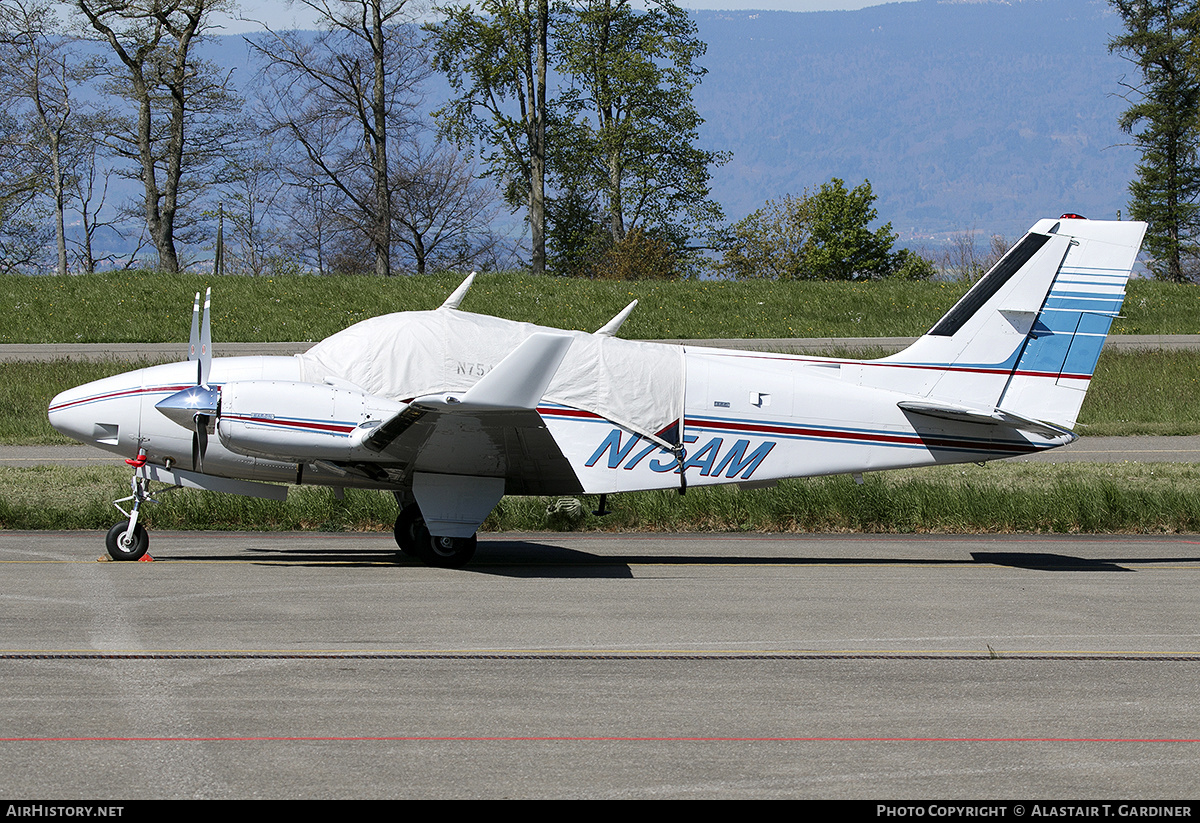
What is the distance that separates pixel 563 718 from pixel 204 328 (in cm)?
633

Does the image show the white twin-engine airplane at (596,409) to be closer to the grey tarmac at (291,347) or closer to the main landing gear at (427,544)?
the main landing gear at (427,544)

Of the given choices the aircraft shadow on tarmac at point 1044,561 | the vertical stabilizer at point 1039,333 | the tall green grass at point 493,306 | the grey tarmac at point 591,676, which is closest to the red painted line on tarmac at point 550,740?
the grey tarmac at point 591,676

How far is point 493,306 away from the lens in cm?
3553

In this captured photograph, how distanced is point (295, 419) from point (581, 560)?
10.8 ft

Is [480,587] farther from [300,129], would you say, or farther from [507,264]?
[507,264]

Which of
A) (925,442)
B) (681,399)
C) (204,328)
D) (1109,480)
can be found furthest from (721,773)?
(1109,480)

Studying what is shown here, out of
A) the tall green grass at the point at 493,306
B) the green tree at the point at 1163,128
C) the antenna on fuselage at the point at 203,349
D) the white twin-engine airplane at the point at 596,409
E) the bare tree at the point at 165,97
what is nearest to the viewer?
the white twin-engine airplane at the point at 596,409

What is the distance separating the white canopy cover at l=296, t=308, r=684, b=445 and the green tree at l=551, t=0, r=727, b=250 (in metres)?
45.2

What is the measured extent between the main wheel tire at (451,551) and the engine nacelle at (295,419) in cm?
118

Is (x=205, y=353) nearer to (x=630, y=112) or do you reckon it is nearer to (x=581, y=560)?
(x=581, y=560)

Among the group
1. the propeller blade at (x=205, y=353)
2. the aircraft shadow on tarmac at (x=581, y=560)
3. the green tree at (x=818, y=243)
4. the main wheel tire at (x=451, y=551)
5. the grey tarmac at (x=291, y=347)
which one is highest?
the green tree at (x=818, y=243)

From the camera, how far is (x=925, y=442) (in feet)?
37.0

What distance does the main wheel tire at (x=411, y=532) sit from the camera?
11.0 metres

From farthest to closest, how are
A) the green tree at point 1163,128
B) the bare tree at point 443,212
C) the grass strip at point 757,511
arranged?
the bare tree at point 443,212 → the green tree at point 1163,128 → the grass strip at point 757,511
